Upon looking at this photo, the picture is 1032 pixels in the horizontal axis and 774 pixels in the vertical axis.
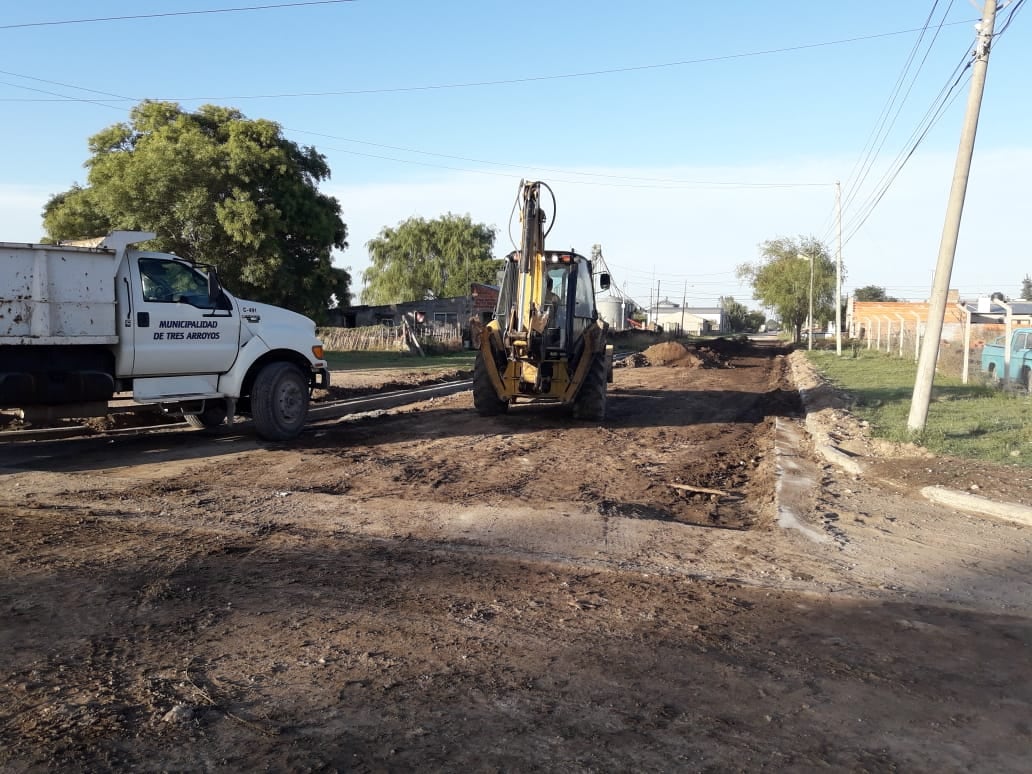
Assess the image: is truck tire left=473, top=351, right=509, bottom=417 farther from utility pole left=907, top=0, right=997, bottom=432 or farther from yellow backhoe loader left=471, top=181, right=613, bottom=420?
utility pole left=907, top=0, right=997, bottom=432

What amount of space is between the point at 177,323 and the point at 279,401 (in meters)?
1.75

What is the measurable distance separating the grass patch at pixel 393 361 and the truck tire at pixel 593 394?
14.2m

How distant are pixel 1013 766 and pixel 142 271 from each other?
33.3 feet

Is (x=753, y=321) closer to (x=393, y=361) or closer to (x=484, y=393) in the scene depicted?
(x=393, y=361)

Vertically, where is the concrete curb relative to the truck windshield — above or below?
below

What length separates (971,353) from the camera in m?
23.7

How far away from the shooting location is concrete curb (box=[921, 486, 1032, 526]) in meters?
7.87

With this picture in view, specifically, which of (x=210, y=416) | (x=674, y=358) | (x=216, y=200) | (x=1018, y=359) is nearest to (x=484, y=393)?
(x=210, y=416)

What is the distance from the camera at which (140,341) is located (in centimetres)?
1033

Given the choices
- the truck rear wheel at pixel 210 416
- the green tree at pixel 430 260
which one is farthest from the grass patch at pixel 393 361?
the green tree at pixel 430 260

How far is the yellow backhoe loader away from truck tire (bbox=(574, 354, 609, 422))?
17mm

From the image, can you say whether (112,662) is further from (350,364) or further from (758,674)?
(350,364)

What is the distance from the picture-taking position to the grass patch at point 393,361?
95.2 ft

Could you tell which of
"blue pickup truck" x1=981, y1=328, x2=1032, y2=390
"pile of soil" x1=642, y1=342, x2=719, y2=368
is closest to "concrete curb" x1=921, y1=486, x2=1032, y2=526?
"blue pickup truck" x1=981, y1=328, x2=1032, y2=390
